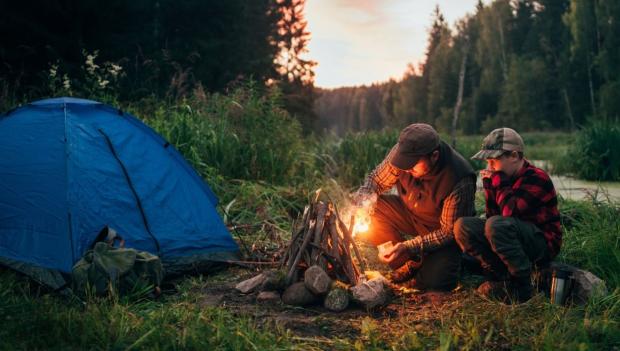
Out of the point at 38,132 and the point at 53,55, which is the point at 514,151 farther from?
the point at 53,55

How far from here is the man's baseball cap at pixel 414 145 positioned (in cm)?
396

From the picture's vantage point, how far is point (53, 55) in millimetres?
13156

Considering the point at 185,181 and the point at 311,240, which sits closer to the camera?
the point at 311,240

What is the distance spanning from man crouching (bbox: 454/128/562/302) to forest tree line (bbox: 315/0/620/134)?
26.9 metres

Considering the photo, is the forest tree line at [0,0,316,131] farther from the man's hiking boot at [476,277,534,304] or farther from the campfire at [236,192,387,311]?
the man's hiking boot at [476,277,534,304]

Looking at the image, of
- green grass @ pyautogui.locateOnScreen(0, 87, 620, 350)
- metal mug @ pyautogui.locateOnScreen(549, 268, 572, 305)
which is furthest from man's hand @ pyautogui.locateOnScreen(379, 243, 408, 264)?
metal mug @ pyautogui.locateOnScreen(549, 268, 572, 305)

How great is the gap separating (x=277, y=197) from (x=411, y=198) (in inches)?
101

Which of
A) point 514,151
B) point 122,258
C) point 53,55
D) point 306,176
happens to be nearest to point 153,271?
point 122,258

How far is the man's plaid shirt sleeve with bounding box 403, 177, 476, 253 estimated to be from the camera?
4.08 metres

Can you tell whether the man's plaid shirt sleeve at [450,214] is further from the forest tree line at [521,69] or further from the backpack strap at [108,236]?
the forest tree line at [521,69]

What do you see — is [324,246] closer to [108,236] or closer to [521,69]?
[108,236]

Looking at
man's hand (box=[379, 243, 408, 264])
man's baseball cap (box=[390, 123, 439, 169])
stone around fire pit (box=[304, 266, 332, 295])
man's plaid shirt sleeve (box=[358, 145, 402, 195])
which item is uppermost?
man's baseball cap (box=[390, 123, 439, 169])

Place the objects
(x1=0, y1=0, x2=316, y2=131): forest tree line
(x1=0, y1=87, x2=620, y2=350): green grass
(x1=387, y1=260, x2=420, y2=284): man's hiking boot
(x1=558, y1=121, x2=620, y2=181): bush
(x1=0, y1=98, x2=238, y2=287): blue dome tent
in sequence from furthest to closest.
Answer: (x1=558, y1=121, x2=620, y2=181): bush
(x1=0, y1=0, x2=316, y2=131): forest tree line
(x1=387, y1=260, x2=420, y2=284): man's hiking boot
(x1=0, y1=98, x2=238, y2=287): blue dome tent
(x1=0, y1=87, x2=620, y2=350): green grass

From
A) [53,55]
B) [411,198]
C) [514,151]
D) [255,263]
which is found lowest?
[255,263]
